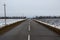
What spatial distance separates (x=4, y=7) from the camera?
1811 inches
